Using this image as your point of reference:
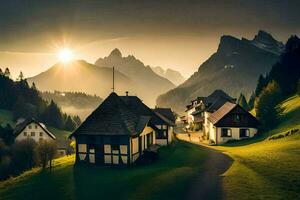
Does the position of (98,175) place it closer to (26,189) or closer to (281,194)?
(26,189)

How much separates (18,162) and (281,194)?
6407 centimetres

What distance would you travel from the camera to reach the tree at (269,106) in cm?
5831

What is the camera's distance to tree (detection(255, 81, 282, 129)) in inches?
2296

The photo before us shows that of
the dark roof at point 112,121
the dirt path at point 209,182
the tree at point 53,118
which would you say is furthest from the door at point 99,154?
the tree at point 53,118

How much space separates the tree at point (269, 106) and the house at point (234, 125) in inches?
76.7

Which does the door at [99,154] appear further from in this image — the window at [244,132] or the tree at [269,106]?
the tree at [269,106]

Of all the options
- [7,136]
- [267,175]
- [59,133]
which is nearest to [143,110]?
[267,175]

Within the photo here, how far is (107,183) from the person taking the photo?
29.4m

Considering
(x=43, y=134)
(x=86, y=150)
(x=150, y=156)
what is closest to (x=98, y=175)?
(x=86, y=150)

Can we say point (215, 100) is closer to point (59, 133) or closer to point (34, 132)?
point (34, 132)

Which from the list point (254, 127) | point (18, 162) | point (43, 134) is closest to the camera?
point (254, 127)

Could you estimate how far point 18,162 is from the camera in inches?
2874

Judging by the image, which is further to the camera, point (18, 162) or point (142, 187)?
point (18, 162)

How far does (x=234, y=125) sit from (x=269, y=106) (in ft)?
25.1
